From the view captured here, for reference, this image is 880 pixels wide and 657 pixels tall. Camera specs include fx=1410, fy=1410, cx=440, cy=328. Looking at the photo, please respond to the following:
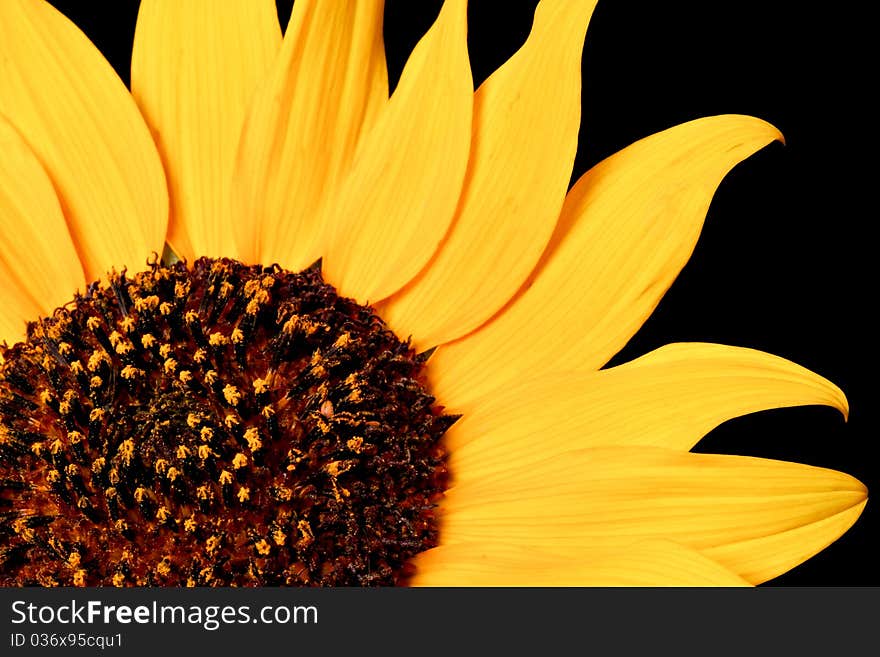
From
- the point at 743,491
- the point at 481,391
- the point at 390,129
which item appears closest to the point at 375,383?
the point at 481,391

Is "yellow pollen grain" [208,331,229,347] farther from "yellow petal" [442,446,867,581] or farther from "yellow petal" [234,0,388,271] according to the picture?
"yellow petal" [442,446,867,581]

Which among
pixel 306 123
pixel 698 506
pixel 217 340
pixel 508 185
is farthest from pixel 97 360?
pixel 698 506

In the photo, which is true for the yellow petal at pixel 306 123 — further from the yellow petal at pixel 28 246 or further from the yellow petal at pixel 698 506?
the yellow petal at pixel 698 506

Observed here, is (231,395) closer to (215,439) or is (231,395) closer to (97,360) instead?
(215,439)

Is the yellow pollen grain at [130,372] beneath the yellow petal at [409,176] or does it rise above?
beneath

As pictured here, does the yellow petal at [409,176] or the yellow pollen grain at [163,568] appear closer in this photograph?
the yellow pollen grain at [163,568]

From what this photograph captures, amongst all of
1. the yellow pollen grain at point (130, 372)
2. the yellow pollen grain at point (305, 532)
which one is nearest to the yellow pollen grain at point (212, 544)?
the yellow pollen grain at point (305, 532)

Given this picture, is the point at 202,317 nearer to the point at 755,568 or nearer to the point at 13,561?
the point at 13,561

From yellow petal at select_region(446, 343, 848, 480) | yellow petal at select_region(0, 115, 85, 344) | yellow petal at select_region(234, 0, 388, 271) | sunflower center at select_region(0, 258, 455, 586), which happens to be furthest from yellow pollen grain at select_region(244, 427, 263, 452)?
yellow petal at select_region(0, 115, 85, 344)
